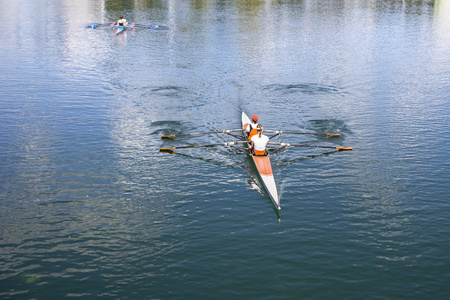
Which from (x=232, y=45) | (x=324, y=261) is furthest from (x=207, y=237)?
(x=232, y=45)

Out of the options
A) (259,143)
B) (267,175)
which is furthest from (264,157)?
(267,175)

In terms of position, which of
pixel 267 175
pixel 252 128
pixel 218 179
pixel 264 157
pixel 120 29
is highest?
pixel 120 29

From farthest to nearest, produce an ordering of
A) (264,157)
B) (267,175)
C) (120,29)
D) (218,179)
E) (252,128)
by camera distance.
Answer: (120,29) → (252,128) → (264,157) → (218,179) → (267,175)

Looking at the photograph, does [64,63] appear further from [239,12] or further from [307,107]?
[239,12]

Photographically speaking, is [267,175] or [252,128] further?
[252,128]

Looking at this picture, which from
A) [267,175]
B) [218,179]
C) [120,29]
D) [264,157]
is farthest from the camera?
[120,29]

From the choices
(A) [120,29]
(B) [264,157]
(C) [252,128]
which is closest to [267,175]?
(B) [264,157]

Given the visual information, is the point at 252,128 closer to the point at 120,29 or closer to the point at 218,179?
the point at 218,179

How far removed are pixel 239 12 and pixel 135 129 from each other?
67.0 meters

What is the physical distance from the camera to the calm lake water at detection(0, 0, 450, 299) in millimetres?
15516

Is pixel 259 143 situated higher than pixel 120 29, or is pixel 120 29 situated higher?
pixel 120 29

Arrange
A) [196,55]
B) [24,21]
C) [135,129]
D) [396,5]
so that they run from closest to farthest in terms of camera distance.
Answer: [135,129] → [196,55] → [24,21] → [396,5]

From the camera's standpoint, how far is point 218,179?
22.7 metres

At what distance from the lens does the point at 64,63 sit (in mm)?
47719
